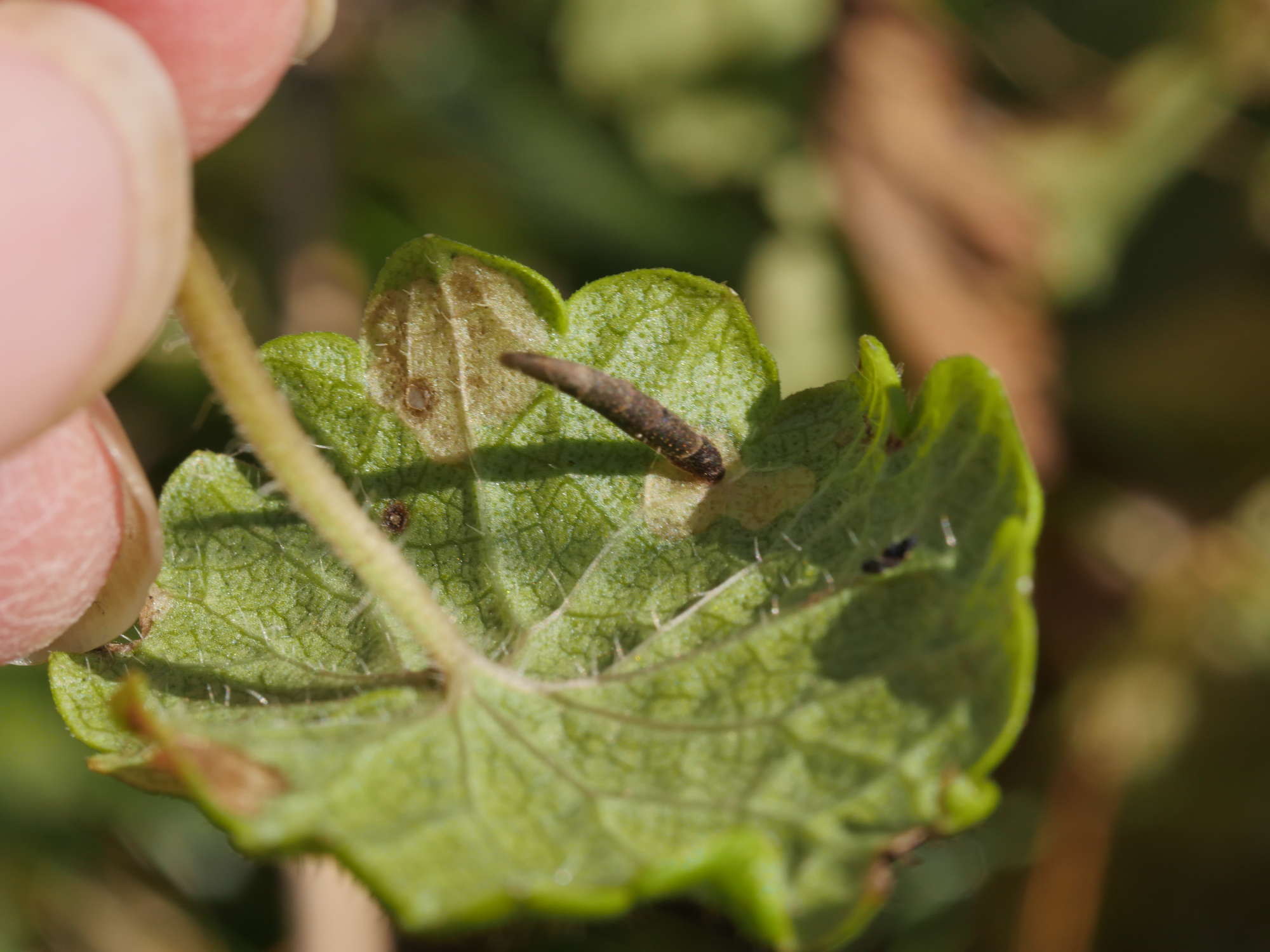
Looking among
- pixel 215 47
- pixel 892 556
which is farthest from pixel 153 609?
pixel 892 556

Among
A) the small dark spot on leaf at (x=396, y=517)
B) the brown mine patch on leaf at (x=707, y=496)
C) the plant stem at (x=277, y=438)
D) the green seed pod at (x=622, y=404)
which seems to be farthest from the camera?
the small dark spot on leaf at (x=396, y=517)

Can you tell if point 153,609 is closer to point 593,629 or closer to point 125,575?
point 125,575

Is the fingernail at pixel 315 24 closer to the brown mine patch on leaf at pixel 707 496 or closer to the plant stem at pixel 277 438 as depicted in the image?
the plant stem at pixel 277 438

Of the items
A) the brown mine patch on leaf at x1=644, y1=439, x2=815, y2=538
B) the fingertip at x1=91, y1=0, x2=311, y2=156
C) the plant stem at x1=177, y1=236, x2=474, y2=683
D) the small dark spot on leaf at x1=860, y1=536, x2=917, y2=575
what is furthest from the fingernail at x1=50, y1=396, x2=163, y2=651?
the small dark spot on leaf at x1=860, y1=536, x2=917, y2=575

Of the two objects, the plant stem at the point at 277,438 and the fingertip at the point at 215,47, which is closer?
the plant stem at the point at 277,438

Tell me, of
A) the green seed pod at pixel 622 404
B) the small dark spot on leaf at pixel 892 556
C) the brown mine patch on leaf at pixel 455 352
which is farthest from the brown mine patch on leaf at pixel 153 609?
the small dark spot on leaf at pixel 892 556

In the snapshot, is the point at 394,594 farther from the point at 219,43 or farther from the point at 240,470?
the point at 219,43
